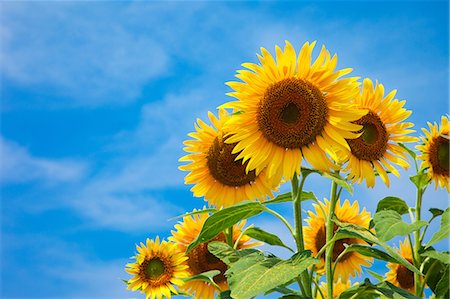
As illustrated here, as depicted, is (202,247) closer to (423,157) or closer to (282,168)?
(282,168)

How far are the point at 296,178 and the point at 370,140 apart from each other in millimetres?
744

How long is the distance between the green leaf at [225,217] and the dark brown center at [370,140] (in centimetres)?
77

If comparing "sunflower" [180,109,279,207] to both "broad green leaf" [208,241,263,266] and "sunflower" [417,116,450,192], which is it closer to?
"broad green leaf" [208,241,263,266]

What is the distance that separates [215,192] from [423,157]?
62.7 inches

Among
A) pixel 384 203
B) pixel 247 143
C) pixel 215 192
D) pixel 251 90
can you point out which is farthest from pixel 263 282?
pixel 384 203

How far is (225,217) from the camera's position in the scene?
323cm

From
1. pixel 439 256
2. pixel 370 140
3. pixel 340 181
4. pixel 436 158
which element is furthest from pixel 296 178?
pixel 436 158

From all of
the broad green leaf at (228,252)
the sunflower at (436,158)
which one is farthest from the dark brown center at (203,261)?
the sunflower at (436,158)

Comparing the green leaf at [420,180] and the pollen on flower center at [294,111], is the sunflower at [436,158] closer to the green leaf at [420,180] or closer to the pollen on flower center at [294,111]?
the green leaf at [420,180]

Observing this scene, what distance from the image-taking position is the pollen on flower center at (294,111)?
3318mm

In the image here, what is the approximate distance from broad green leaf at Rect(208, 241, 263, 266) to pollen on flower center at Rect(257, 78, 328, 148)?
0.64m

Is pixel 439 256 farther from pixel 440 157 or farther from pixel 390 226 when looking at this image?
pixel 440 157

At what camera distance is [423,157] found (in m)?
4.51

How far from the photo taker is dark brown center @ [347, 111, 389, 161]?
367 centimetres
